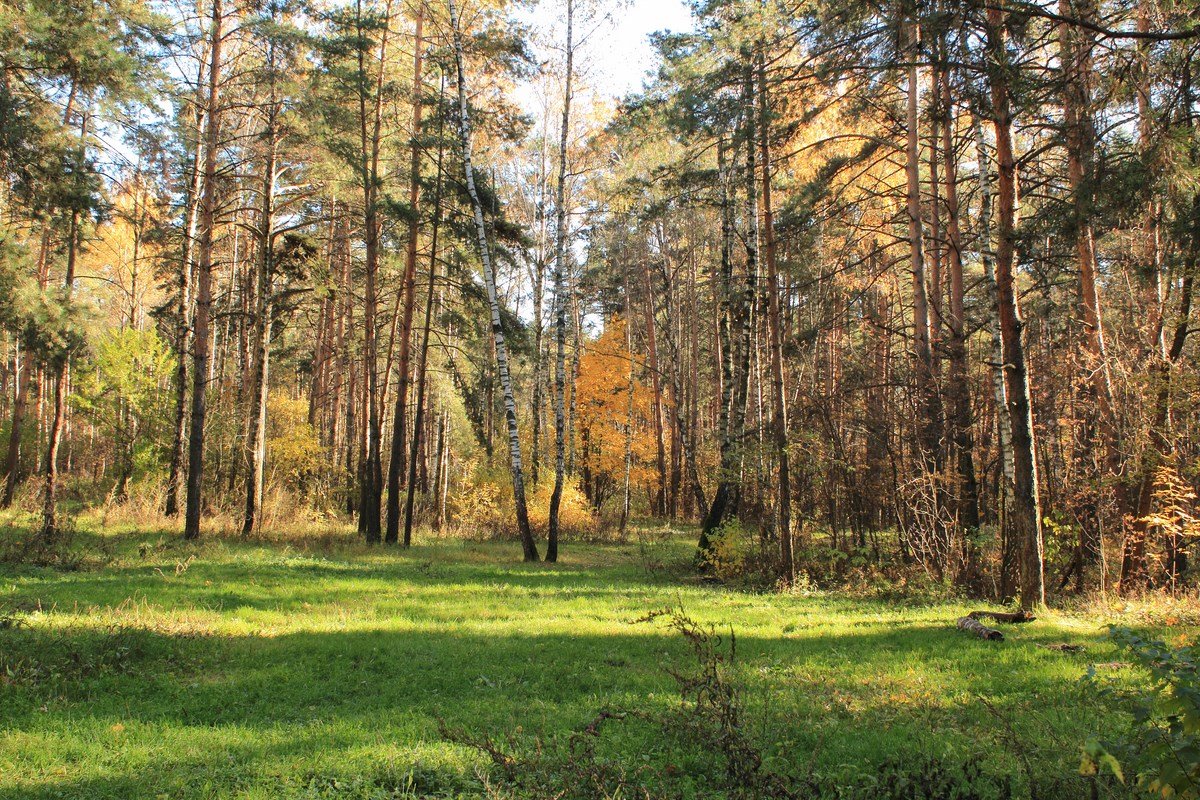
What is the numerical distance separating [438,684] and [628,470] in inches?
781

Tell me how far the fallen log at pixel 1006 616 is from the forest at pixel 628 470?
0.24 ft

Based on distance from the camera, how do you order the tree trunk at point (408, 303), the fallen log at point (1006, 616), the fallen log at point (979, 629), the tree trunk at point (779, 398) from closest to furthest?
the fallen log at point (979, 629) → the fallen log at point (1006, 616) → the tree trunk at point (779, 398) → the tree trunk at point (408, 303)

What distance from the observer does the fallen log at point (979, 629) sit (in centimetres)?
716

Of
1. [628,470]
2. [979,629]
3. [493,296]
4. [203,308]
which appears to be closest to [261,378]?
[203,308]

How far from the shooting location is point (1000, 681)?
596 cm

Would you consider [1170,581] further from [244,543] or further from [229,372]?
[229,372]

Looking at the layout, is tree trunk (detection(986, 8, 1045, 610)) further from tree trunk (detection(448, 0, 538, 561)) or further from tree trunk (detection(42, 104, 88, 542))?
tree trunk (detection(42, 104, 88, 542))

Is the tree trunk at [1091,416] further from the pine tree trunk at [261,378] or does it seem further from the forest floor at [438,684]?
the pine tree trunk at [261,378]

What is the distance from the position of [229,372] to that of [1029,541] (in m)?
32.9

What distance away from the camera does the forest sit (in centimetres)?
468

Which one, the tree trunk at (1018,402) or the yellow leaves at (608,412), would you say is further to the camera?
the yellow leaves at (608,412)

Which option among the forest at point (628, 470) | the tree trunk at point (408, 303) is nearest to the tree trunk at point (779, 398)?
the forest at point (628, 470)

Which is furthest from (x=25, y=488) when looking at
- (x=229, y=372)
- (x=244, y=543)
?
(x=229, y=372)

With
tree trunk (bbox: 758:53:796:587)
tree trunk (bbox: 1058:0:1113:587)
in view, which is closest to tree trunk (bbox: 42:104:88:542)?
tree trunk (bbox: 758:53:796:587)
